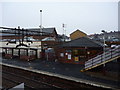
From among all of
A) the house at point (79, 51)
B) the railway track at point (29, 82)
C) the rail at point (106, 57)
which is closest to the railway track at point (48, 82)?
the railway track at point (29, 82)

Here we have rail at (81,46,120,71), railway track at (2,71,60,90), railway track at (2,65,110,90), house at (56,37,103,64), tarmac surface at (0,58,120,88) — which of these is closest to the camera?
tarmac surface at (0,58,120,88)

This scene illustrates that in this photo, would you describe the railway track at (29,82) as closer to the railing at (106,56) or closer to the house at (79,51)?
the railing at (106,56)

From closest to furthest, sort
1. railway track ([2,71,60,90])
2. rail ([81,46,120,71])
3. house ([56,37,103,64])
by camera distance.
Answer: railway track ([2,71,60,90])
rail ([81,46,120,71])
house ([56,37,103,64])

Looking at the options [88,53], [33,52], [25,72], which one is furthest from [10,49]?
[88,53]

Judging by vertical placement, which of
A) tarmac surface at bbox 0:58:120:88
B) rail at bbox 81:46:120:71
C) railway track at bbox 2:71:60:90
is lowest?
railway track at bbox 2:71:60:90

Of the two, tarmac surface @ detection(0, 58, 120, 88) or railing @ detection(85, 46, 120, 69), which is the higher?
railing @ detection(85, 46, 120, 69)

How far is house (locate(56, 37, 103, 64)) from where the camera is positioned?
41.0ft

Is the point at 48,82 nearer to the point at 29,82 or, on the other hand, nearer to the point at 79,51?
the point at 29,82

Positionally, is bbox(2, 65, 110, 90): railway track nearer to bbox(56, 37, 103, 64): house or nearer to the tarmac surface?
the tarmac surface

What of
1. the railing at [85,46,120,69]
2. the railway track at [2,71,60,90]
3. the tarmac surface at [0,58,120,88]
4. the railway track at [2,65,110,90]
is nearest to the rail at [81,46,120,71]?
the railing at [85,46,120,69]

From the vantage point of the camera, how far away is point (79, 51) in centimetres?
1288

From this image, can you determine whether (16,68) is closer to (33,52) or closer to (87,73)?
(33,52)

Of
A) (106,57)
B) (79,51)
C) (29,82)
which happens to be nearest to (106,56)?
(106,57)

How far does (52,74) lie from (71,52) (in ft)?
16.3
